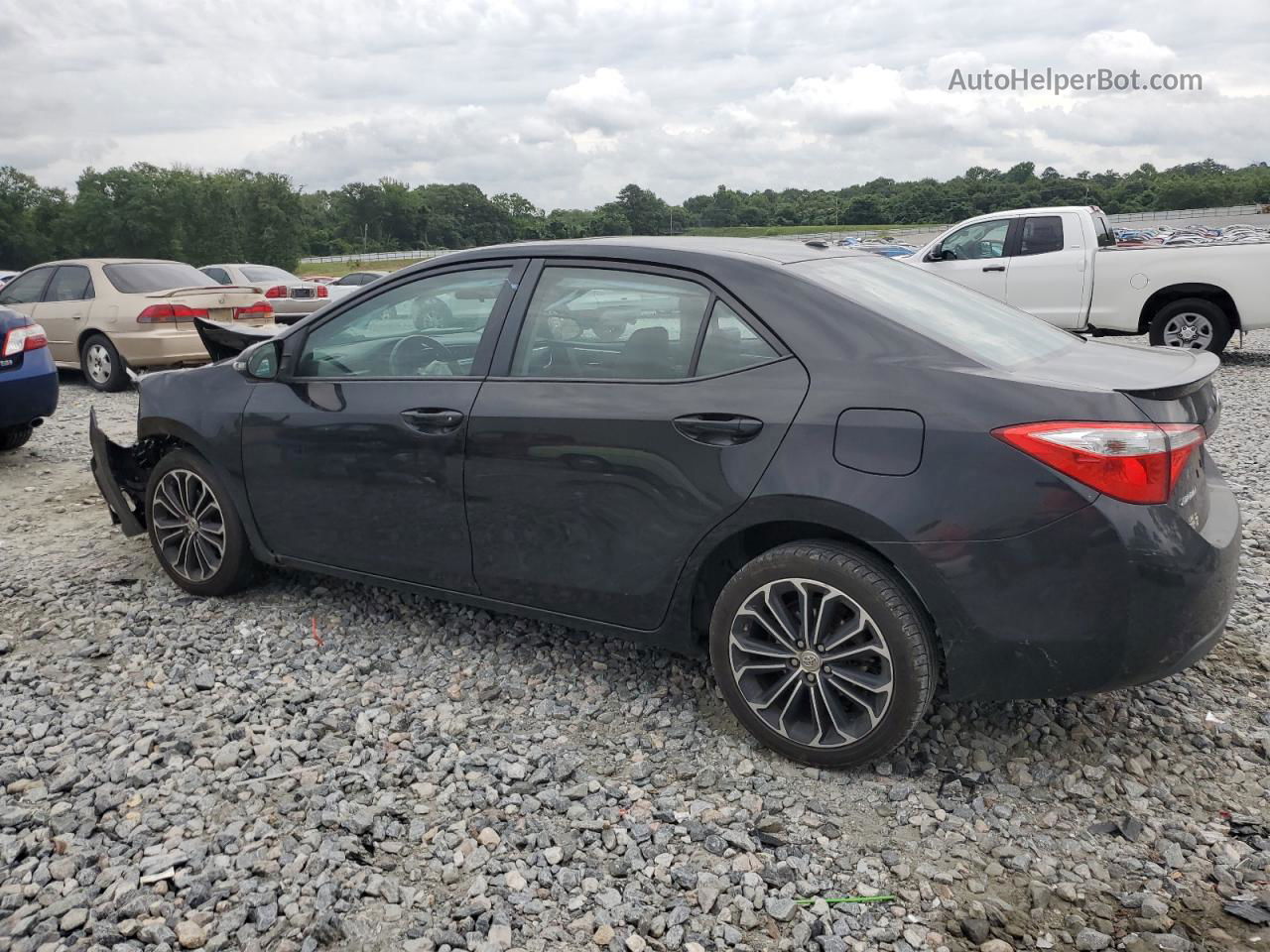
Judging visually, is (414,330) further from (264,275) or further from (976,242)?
(264,275)

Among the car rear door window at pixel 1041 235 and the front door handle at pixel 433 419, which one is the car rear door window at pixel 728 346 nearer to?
the front door handle at pixel 433 419

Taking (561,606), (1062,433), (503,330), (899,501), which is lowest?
(561,606)

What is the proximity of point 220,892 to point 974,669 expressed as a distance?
2.13m

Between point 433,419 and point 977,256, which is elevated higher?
point 977,256

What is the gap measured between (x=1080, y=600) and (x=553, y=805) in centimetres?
161

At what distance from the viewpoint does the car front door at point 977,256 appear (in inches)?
480

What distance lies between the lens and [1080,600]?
2.70 meters

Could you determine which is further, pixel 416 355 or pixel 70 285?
pixel 70 285

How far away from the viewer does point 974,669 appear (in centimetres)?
287

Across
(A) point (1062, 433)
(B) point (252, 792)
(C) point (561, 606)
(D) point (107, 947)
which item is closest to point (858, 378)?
(A) point (1062, 433)

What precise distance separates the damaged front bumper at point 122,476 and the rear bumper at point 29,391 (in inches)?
117

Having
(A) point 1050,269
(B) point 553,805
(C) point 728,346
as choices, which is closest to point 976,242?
(A) point 1050,269

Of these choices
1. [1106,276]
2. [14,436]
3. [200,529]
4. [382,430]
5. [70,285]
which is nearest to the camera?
[382,430]

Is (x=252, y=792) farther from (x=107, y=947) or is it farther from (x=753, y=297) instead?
(x=753, y=297)
